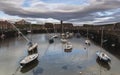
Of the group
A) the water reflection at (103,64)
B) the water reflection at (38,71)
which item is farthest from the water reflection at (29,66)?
the water reflection at (103,64)

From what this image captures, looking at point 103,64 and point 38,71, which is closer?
point 38,71

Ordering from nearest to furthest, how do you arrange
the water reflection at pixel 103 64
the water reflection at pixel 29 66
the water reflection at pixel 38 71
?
the water reflection at pixel 38 71 → the water reflection at pixel 29 66 → the water reflection at pixel 103 64

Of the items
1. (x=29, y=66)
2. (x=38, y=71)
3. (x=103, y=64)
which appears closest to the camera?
(x=38, y=71)

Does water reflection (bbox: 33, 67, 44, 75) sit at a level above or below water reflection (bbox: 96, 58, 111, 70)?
above

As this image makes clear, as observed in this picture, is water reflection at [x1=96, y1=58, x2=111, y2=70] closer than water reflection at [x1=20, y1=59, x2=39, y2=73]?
No

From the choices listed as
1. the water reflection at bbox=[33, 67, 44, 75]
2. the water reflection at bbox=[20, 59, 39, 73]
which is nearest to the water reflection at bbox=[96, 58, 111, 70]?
the water reflection at bbox=[33, 67, 44, 75]

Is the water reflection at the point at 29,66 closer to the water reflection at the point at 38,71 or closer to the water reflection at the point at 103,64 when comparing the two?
the water reflection at the point at 38,71

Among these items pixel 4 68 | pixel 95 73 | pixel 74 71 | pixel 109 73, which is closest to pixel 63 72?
pixel 74 71

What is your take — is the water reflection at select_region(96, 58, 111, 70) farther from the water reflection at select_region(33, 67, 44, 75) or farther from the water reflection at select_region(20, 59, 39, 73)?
the water reflection at select_region(20, 59, 39, 73)

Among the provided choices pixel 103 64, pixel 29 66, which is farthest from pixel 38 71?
pixel 103 64

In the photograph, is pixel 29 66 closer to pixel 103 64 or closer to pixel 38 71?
pixel 38 71

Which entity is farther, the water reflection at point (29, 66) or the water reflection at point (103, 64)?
the water reflection at point (103, 64)

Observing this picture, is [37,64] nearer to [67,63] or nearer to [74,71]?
[67,63]

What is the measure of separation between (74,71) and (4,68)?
14554 millimetres
